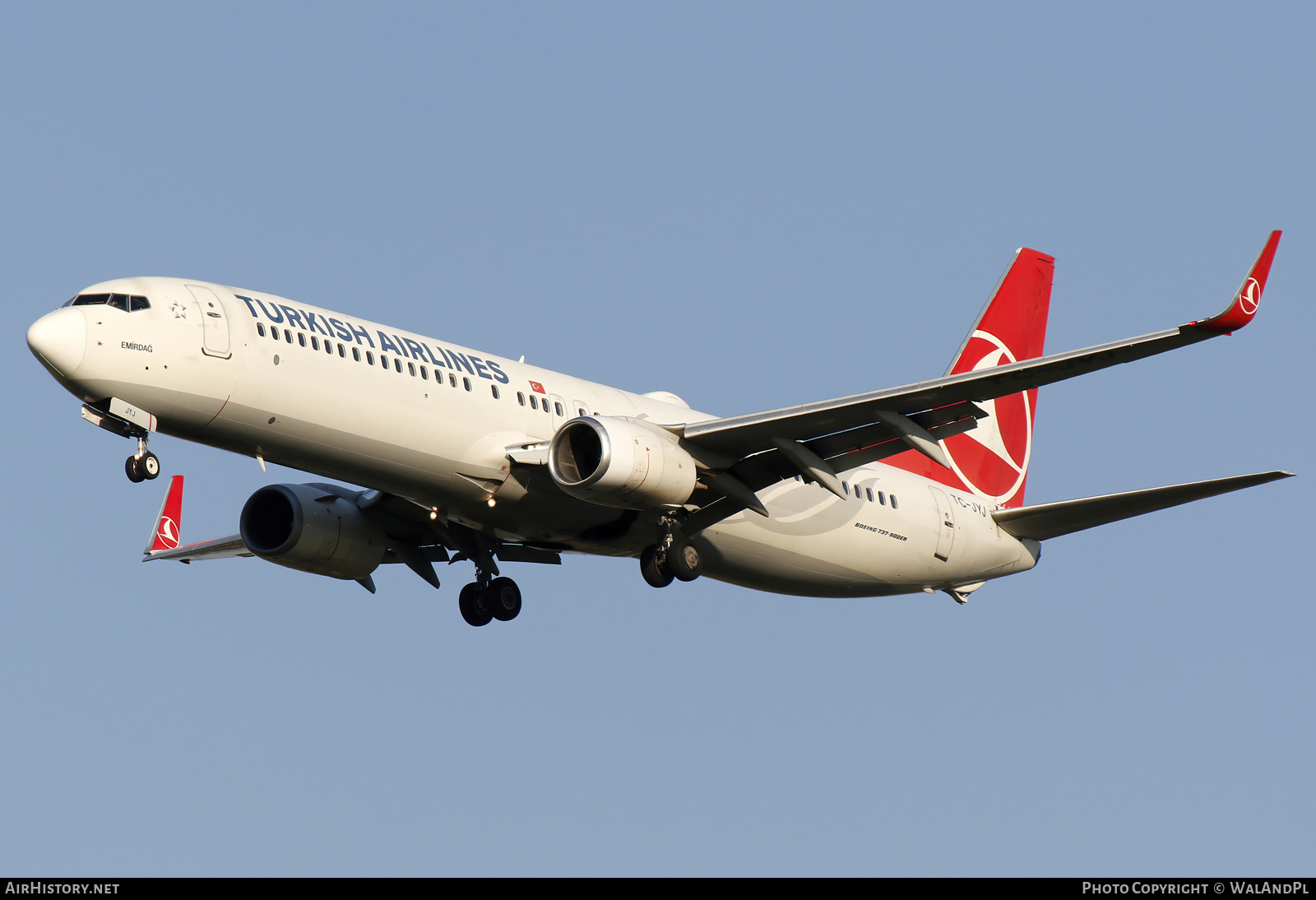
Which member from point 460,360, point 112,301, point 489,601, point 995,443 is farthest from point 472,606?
point 995,443

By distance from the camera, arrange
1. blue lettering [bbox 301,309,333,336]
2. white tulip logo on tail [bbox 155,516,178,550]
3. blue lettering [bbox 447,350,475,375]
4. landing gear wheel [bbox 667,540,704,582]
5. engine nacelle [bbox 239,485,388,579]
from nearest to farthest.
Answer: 1. blue lettering [bbox 301,309,333,336]
2. blue lettering [bbox 447,350,475,375]
3. landing gear wheel [bbox 667,540,704,582]
4. engine nacelle [bbox 239,485,388,579]
5. white tulip logo on tail [bbox 155,516,178,550]

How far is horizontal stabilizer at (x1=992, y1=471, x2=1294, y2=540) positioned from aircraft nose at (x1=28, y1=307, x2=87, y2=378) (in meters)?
21.5

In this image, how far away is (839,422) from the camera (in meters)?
32.1

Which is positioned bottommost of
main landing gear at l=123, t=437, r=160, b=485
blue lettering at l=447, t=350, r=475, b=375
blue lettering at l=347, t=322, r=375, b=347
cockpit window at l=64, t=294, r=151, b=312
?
main landing gear at l=123, t=437, r=160, b=485

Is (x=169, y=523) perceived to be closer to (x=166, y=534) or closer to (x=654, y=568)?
(x=166, y=534)

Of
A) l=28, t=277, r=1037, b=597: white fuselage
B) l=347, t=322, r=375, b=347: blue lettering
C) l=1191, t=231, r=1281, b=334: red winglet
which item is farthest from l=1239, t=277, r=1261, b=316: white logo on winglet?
l=347, t=322, r=375, b=347: blue lettering

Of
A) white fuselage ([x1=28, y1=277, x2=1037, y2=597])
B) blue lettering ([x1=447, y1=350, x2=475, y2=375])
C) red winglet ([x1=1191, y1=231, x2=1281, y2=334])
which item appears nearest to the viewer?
red winglet ([x1=1191, y1=231, x2=1281, y2=334])

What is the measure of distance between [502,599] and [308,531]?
4751mm

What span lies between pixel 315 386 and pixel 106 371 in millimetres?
3703

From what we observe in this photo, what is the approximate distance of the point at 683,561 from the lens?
3366 centimetres

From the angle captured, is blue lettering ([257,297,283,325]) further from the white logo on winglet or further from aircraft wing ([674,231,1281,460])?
the white logo on winglet

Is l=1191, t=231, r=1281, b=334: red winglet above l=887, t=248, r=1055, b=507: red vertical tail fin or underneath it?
underneath

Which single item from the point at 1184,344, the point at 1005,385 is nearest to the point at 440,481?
the point at 1005,385

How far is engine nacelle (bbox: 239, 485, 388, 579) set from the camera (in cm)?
3603
